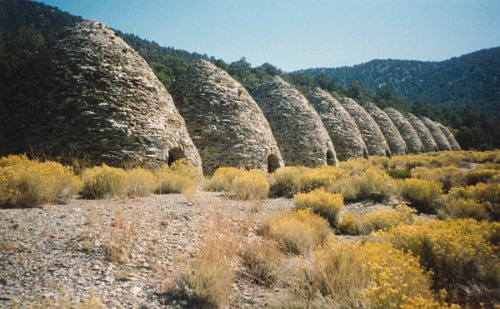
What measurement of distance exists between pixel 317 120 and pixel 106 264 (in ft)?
49.0

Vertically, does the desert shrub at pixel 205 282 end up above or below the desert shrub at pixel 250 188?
above

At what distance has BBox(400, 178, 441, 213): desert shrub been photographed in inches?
264

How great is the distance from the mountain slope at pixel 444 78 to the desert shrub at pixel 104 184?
87.1m

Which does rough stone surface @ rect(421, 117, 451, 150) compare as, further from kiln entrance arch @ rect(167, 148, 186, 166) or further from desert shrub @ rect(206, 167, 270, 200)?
kiln entrance arch @ rect(167, 148, 186, 166)

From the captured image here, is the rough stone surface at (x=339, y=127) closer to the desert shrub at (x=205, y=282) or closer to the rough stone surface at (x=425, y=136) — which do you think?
the desert shrub at (x=205, y=282)

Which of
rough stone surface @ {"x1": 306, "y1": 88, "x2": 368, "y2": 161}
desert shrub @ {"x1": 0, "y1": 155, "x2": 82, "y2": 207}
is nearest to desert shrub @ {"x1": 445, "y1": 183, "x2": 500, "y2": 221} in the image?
desert shrub @ {"x1": 0, "y1": 155, "x2": 82, "y2": 207}

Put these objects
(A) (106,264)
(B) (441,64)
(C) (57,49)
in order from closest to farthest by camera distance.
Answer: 1. (A) (106,264)
2. (C) (57,49)
3. (B) (441,64)

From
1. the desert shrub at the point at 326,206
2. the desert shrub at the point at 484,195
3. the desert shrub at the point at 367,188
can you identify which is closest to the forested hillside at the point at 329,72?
the desert shrub at the point at 326,206

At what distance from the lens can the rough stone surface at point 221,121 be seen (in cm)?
1048

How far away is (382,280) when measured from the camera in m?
2.22

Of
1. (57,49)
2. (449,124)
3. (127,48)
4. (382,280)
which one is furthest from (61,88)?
(449,124)

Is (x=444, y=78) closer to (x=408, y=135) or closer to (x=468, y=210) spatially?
(x=408, y=135)

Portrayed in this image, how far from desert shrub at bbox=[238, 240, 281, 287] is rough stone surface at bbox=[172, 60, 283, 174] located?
7.15 meters

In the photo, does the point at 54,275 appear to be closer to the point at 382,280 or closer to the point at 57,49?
the point at 382,280
